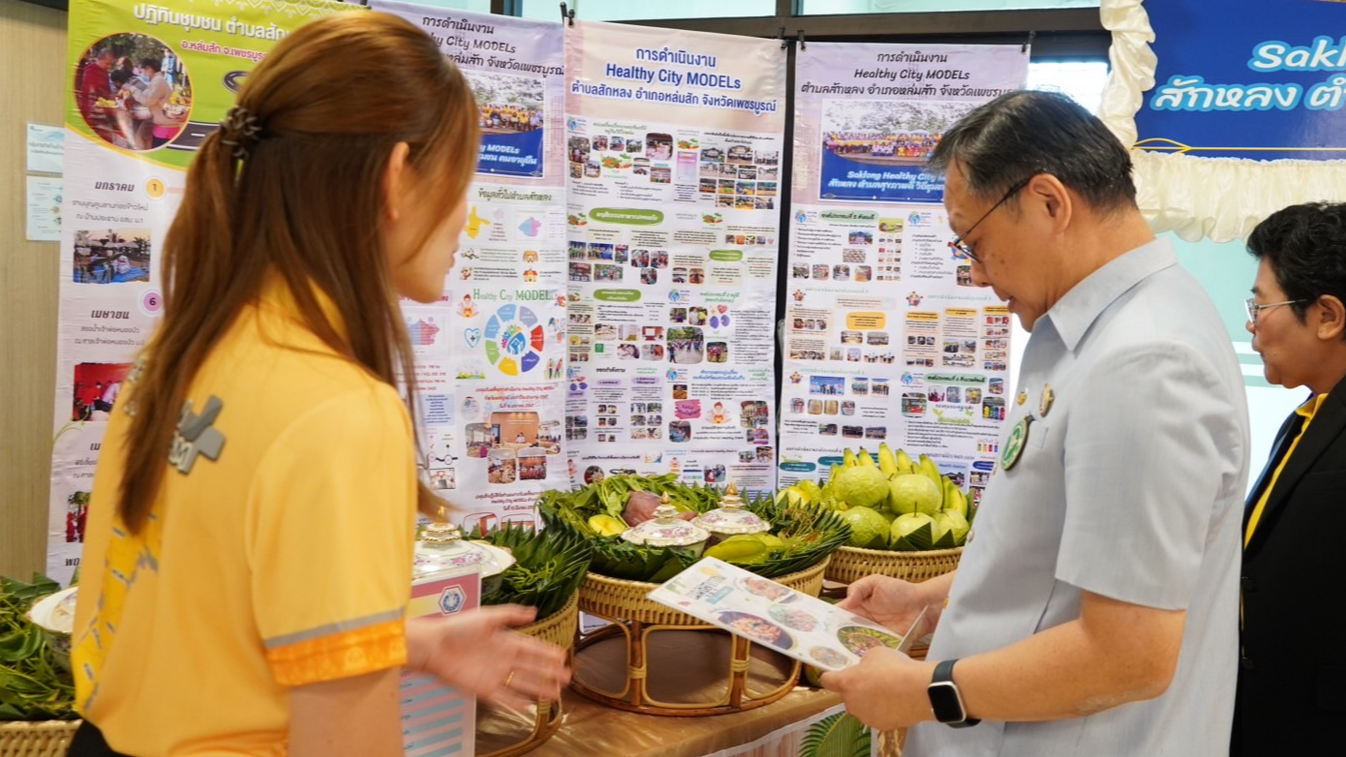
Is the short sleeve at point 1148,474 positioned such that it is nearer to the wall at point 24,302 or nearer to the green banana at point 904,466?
the green banana at point 904,466

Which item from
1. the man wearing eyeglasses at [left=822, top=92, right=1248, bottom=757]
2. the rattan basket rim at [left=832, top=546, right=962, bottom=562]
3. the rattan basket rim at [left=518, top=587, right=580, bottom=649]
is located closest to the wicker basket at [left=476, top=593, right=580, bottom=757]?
the rattan basket rim at [left=518, top=587, right=580, bottom=649]

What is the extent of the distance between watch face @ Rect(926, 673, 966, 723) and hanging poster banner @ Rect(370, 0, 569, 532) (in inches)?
107

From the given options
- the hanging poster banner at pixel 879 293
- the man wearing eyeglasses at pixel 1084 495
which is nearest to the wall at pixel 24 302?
the hanging poster banner at pixel 879 293

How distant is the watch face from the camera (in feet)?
4.28

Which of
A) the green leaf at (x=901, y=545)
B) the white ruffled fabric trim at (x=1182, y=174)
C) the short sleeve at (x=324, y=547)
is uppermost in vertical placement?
the white ruffled fabric trim at (x=1182, y=174)

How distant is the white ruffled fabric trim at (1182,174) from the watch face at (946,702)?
2890 millimetres

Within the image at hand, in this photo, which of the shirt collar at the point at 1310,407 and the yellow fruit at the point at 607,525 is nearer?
the yellow fruit at the point at 607,525

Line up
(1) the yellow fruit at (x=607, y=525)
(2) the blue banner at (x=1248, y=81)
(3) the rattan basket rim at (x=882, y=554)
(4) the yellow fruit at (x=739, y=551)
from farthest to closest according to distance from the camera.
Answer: (2) the blue banner at (x=1248, y=81), (3) the rattan basket rim at (x=882, y=554), (1) the yellow fruit at (x=607, y=525), (4) the yellow fruit at (x=739, y=551)

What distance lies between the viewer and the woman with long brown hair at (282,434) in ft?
2.61

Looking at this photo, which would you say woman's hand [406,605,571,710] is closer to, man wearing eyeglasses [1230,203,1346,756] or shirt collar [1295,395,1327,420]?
man wearing eyeglasses [1230,203,1346,756]

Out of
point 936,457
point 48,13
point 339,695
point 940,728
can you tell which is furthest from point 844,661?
point 48,13

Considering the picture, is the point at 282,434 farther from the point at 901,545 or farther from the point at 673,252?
the point at 673,252

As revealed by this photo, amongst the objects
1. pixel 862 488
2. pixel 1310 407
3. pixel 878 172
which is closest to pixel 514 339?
pixel 878 172

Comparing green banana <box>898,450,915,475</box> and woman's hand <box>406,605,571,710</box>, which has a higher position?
green banana <box>898,450,915,475</box>
